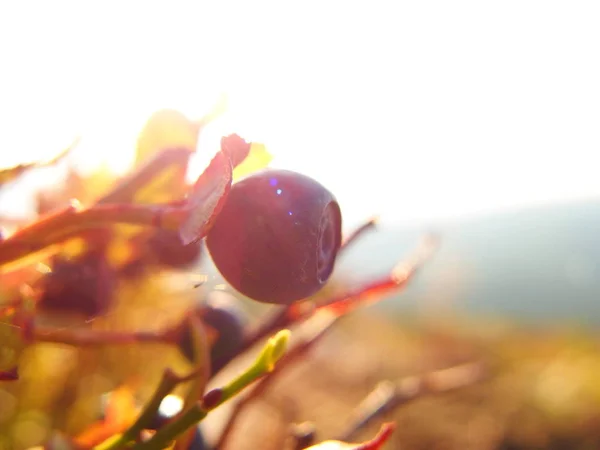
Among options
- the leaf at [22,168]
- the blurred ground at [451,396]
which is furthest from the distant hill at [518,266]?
the leaf at [22,168]

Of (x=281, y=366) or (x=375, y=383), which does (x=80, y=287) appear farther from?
(x=375, y=383)

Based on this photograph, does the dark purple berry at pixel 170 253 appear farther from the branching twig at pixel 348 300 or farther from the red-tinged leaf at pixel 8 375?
the red-tinged leaf at pixel 8 375

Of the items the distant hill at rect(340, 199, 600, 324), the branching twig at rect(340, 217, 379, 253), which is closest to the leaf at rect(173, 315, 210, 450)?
the branching twig at rect(340, 217, 379, 253)

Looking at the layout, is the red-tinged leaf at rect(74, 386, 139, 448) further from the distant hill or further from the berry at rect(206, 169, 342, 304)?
the distant hill

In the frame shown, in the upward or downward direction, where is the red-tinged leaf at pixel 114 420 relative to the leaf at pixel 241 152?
downward

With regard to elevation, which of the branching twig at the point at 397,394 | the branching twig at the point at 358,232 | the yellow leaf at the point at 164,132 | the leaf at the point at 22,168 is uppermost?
the leaf at the point at 22,168

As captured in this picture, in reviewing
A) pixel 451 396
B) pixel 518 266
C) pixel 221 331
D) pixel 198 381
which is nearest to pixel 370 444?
pixel 198 381

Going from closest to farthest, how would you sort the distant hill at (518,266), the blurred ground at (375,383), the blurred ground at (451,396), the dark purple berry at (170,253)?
the dark purple berry at (170,253) < the blurred ground at (375,383) < the blurred ground at (451,396) < the distant hill at (518,266)
